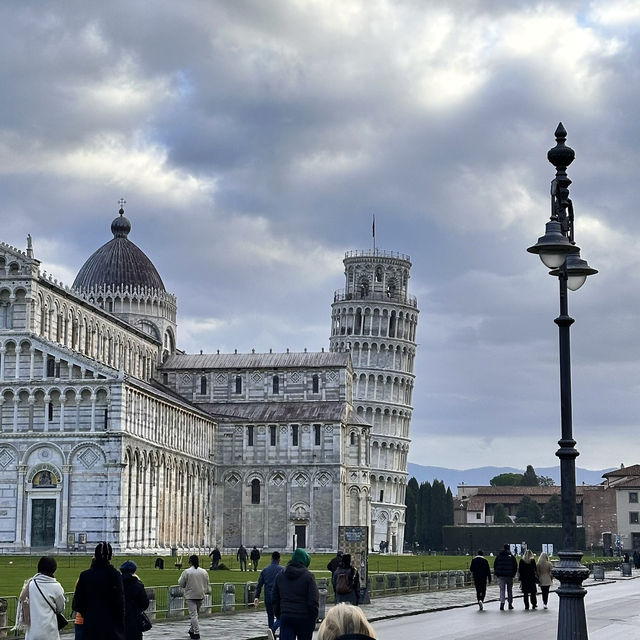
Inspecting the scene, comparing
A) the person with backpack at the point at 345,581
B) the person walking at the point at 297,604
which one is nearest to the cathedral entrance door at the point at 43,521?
the person with backpack at the point at 345,581

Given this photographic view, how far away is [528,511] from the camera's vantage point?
558 ft

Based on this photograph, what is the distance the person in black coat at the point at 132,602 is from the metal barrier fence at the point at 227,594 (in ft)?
23.3

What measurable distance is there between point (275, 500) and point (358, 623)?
99.2m

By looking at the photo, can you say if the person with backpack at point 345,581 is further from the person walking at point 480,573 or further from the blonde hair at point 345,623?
the blonde hair at point 345,623

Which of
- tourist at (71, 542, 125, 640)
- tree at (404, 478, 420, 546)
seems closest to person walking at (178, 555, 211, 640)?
tourist at (71, 542, 125, 640)

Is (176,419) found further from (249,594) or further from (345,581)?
(345,581)

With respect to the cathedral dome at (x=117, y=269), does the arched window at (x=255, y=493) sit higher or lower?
lower

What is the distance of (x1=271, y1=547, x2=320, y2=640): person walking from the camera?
19.9 metres

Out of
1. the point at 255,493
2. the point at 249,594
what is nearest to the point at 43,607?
the point at 249,594

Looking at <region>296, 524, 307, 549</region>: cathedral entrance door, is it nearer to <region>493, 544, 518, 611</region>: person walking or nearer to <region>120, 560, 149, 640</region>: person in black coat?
<region>493, 544, 518, 611</region>: person walking

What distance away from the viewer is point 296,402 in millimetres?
115062

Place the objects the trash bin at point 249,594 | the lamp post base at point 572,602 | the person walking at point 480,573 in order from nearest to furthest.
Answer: the lamp post base at point 572,602 < the trash bin at point 249,594 < the person walking at point 480,573

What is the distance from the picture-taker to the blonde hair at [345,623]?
10969mm

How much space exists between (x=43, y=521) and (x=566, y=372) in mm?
69775
